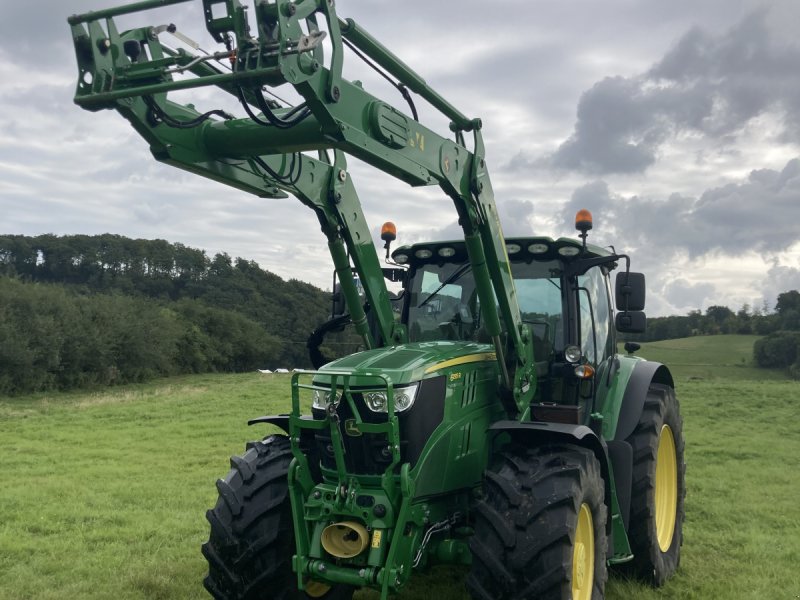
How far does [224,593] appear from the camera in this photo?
181 inches

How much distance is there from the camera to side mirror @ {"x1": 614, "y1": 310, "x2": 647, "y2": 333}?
591 centimetres

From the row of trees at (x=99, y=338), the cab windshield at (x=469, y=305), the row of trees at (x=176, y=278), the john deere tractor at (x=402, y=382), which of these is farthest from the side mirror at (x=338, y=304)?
the row of trees at (x=176, y=278)

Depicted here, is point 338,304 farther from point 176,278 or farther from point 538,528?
point 176,278

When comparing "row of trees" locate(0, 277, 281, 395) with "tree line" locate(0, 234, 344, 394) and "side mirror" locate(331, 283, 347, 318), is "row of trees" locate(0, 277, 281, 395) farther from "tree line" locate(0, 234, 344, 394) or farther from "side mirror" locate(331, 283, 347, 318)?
"side mirror" locate(331, 283, 347, 318)

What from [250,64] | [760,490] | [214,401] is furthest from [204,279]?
[250,64]

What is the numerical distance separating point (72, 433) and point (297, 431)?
41.0 ft

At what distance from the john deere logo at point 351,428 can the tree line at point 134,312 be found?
23648 mm

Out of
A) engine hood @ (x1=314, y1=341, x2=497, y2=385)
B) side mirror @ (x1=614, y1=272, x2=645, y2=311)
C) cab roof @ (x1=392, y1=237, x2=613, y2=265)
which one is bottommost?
engine hood @ (x1=314, y1=341, x2=497, y2=385)

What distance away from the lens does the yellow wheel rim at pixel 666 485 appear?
6.35 metres

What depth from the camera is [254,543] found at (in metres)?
4.50

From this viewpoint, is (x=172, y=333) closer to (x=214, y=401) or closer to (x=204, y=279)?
(x=204, y=279)

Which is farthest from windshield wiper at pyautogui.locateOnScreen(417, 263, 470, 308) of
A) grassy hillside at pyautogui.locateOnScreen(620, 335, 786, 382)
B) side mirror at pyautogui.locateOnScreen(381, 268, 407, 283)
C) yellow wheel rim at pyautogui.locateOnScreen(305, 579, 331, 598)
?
grassy hillside at pyautogui.locateOnScreen(620, 335, 786, 382)

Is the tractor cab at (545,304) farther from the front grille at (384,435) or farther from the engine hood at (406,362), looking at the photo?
the front grille at (384,435)

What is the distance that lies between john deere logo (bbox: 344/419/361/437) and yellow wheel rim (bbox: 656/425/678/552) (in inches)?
123
